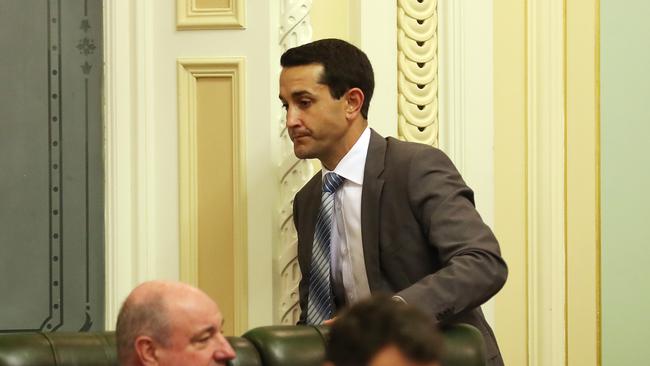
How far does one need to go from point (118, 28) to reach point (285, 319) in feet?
3.17

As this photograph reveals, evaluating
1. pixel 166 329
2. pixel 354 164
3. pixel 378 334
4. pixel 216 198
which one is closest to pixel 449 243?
pixel 354 164

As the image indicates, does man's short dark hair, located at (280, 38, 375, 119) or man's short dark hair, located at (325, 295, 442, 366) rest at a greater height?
man's short dark hair, located at (280, 38, 375, 119)

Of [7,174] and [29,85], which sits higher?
[29,85]

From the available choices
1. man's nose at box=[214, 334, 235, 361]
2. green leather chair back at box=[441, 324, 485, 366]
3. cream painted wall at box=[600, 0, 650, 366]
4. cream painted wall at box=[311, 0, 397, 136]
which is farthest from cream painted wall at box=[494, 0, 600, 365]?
man's nose at box=[214, 334, 235, 361]

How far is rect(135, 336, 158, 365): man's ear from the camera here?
2.41 m

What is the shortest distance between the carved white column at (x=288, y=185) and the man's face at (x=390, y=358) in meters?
1.73

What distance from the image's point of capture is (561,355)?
386 centimetres

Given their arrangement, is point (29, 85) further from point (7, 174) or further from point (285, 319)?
point (285, 319)

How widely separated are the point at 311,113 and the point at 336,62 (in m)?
0.16

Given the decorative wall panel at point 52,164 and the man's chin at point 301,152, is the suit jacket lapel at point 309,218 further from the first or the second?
the decorative wall panel at point 52,164

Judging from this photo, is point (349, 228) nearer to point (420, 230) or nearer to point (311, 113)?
point (420, 230)

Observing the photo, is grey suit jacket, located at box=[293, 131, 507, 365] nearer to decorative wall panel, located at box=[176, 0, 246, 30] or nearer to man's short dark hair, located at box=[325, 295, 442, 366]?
decorative wall panel, located at box=[176, 0, 246, 30]

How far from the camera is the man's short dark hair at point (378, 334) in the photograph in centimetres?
184

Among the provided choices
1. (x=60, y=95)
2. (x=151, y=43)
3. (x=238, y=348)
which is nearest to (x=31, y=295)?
(x=60, y=95)
